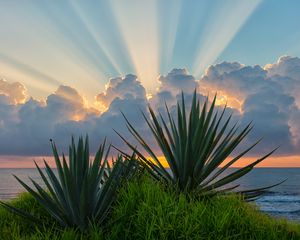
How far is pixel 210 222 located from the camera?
21.4ft

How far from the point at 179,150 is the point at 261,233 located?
1902mm

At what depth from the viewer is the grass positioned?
6.36m

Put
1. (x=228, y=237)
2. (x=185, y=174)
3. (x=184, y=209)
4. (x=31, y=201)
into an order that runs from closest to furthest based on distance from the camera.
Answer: (x=228, y=237) < (x=184, y=209) < (x=185, y=174) < (x=31, y=201)

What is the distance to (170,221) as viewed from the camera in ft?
21.2

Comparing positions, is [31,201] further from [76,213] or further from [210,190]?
[210,190]

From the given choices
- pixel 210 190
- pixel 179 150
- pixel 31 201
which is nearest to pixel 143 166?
pixel 179 150

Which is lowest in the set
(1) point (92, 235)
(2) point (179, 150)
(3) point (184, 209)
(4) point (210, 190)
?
(1) point (92, 235)

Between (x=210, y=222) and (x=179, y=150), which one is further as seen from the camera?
(x=179, y=150)

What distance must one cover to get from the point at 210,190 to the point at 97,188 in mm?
1989

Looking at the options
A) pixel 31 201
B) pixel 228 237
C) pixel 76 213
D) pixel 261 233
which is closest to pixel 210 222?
pixel 228 237

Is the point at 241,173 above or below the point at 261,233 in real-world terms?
above

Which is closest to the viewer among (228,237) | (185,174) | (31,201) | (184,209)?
(228,237)

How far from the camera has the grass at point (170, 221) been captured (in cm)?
636

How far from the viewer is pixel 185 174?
7859 mm
